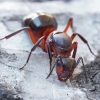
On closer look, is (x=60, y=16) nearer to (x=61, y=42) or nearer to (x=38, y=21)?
(x=38, y=21)

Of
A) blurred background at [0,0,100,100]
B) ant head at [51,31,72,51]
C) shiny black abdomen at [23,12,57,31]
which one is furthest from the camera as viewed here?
shiny black abdomen at [23,12,57,31]

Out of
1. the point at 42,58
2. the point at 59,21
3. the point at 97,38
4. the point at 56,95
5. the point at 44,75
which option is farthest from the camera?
the point at 59,21

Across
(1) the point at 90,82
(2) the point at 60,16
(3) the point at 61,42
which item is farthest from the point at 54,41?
(2) the point at 60,16

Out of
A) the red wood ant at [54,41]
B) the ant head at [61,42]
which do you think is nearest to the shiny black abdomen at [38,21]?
the red wood ant at [54,41]

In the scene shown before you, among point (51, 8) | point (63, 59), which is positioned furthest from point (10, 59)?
point (51, 8)

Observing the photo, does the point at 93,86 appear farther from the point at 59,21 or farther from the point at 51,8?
the point at 51,8

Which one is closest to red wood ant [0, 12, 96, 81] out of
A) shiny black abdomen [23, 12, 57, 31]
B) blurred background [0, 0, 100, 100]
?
shiny black abdomen [23, 12, 57, 31]

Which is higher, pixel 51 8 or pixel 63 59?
pixel 63 59

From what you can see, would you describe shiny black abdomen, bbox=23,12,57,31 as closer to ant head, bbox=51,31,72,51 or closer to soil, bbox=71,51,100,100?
ant head, bbox=51,31,72,51
